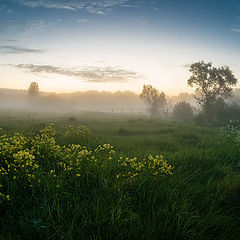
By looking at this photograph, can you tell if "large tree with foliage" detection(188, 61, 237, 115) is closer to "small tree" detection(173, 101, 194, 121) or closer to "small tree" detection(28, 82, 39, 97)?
"small tree" detection(173, 101, 194, 121)

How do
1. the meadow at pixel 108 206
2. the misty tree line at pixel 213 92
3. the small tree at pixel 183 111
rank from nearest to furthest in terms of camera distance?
the meadow at pixel 108 206, the misty tree line at pixel 213 92, the small tree at pixel 183 111

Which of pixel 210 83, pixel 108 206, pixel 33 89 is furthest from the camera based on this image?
pixel 33 89

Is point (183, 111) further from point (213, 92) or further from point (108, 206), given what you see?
point (108, 206)

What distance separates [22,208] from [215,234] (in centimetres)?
371

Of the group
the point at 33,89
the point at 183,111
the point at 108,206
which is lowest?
the point at 108,206

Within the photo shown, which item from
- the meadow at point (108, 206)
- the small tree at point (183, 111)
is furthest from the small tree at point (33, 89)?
the meadow at point (108, 206)

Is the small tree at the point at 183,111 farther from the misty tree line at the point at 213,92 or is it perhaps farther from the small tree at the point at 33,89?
the small tree at the point at 33,89

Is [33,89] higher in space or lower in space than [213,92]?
higher

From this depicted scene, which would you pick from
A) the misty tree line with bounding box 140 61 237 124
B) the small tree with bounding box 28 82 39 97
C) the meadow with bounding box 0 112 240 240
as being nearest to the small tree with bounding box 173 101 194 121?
the misty tree line with bounding box 140 61 237 124

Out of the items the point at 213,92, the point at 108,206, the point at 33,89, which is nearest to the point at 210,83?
the point at 213,92

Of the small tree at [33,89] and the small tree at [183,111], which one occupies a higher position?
the small tree at [33,89]

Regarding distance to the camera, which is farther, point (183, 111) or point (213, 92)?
point (183, 111)

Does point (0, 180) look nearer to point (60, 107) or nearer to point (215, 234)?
point (215, 234)

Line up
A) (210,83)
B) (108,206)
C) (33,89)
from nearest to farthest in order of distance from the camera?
(108,206), (210,83), (33,89)
